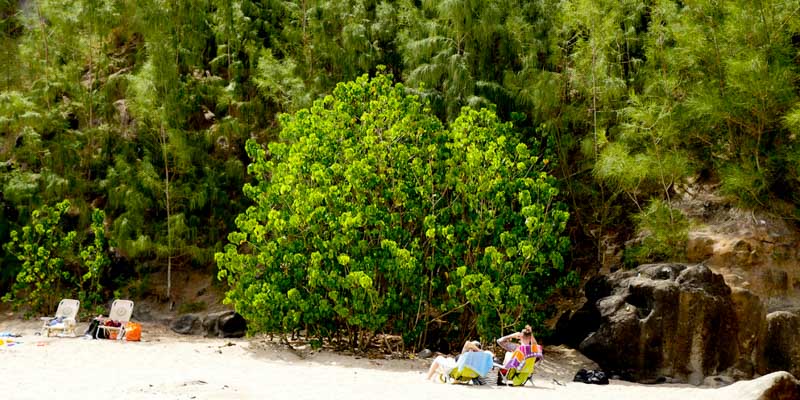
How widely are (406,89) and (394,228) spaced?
2976 mm

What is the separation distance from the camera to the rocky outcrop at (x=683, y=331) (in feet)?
29.1

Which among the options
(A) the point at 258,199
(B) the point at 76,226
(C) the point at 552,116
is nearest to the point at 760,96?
(C) the point at 552,116

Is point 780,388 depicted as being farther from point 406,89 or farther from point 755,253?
point 406,89

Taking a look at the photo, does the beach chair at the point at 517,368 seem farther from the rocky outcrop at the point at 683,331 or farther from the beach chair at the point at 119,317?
the beach chair at the point at 119,317

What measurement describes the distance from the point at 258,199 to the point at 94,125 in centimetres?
630

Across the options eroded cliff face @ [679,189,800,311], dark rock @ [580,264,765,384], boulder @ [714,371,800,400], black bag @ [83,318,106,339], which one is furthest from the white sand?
eroded cliff face @ [679,189,800,311]

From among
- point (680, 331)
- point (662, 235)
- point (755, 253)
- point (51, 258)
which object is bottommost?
point (680, 331)

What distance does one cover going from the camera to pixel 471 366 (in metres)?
7.54

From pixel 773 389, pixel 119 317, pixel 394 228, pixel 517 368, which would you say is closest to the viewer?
pixel 773 389

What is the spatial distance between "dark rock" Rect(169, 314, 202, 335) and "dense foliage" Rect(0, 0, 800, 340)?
1.25 metres

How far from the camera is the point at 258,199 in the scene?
1043cm

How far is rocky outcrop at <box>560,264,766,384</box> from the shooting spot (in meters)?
8.88

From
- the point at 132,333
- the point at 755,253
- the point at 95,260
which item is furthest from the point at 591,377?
the point at 95,260

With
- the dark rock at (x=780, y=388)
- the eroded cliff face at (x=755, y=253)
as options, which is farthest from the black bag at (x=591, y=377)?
the dark rock at (x=780, y=388)
